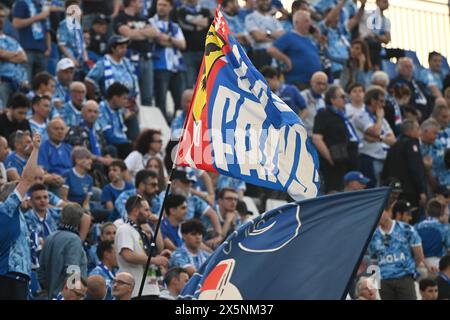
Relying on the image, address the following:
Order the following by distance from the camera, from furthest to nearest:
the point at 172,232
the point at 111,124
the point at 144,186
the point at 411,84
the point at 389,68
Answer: the point at 389,68, the point at 411,84, the point at 111,124, the point at 144,186, the point at 172,232

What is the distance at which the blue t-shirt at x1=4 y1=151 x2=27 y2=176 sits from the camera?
1451 cm

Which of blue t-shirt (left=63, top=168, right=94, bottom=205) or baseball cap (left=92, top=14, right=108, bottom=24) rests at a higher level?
blue t-shirt (left=63, top=168, right=94, bottom=205)

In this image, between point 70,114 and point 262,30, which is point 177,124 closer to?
point 70,114

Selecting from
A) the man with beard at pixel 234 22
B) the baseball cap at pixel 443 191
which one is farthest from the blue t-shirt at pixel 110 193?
the man with beard at pixel 234 22

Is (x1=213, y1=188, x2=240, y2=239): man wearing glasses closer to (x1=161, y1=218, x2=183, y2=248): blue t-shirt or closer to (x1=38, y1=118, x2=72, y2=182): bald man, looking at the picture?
(x1=161, y1=218, x2=183, y2=248): blue t-shirt

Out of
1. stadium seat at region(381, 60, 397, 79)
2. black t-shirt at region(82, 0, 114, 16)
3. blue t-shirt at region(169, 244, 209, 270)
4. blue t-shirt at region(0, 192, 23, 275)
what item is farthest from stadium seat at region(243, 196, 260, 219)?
blue t-shirt at region(0, 192, 23, 275)

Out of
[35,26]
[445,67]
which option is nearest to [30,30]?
[35,26]

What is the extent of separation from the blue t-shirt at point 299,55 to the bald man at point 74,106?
345 centimetres

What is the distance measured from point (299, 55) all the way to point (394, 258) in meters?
4.27

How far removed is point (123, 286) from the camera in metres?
12.5

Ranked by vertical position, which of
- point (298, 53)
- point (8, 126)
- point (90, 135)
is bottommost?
point (298, 53)

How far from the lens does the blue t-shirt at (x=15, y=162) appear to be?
14505mm
